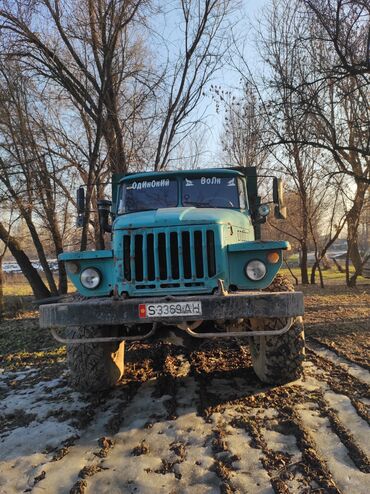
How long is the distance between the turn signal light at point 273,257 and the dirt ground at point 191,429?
4.43 feet

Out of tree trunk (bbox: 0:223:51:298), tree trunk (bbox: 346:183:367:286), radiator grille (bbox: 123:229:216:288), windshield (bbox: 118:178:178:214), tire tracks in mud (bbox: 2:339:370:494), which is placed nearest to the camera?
tire tracks in mud (bbox: 2:339:370:494)

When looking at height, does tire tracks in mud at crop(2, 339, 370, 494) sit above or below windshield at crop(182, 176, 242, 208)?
below

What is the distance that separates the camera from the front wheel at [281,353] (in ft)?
15.7

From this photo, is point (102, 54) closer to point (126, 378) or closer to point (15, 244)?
point (15, 244)

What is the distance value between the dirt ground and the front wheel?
15 cm

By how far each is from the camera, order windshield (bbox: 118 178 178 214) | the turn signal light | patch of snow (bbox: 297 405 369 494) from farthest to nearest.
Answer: windshield (bbox: 118 178 178 214), the turn signal light, patch of snow (bbox: 297 405 369 494)

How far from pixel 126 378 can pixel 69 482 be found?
236 cm

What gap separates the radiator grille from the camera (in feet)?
14.4

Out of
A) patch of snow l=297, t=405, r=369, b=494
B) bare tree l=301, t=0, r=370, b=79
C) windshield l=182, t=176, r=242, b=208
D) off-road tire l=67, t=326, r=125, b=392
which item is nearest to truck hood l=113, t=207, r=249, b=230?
windshield l=182, t=176, r=242, b=208

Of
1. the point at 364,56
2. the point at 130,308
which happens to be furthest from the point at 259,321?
the point at 364,56

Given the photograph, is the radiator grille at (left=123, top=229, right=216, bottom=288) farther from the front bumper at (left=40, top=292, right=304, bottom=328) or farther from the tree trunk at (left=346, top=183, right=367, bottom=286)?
the tree trunk at (left=346, top=183, right=367, bottom=286)

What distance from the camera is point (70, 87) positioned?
38.5ft

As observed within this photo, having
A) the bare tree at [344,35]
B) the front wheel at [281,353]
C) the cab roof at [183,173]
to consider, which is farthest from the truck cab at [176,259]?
the bare tree at [344,35]

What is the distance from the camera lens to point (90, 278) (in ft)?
15.8
